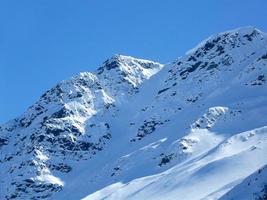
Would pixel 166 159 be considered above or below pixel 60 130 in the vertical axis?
below

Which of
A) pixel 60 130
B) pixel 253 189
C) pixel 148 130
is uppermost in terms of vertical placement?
pixel 60 130

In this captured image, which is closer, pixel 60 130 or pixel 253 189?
pixel 253 189

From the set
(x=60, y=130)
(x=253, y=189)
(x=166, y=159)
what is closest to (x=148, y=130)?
(x=60, y=130)

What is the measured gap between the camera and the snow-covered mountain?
116 metres

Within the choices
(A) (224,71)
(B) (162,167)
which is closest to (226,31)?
(A) (224,71)

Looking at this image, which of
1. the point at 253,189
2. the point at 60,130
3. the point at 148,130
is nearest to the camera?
the point at 253,189

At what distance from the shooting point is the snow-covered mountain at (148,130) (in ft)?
380

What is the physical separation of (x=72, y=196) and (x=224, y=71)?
1886 inches

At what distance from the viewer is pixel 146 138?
149 meters

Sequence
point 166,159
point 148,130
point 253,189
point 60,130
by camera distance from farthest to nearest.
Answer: point 60,130 < point 148,130 < point 166,159 < point 253,189

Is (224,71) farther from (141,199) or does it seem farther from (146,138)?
(141,199)

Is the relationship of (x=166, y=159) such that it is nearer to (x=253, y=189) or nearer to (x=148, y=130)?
(x=148, y=130)

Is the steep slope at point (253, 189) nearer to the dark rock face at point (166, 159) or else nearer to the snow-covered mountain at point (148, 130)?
the snow-covered mountain at point (148, 130)

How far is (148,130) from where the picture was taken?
153 m
